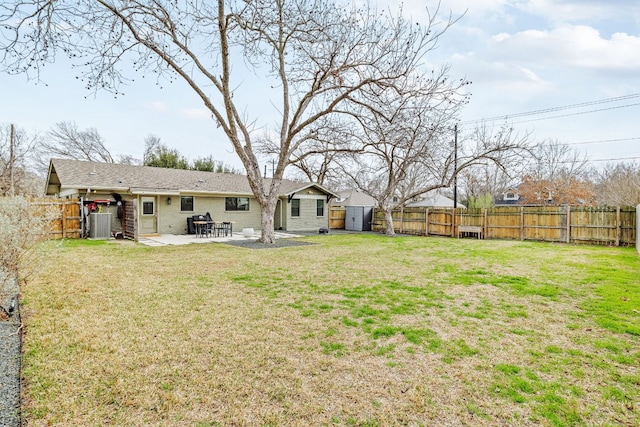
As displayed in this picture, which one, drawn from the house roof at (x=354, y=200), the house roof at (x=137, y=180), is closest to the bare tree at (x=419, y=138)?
the house roof at (x=354, y=200)

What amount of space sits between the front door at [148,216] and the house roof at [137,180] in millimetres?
639

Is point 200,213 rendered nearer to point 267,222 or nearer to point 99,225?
point 99,225

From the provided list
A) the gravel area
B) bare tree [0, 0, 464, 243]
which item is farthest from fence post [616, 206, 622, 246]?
the gravel area

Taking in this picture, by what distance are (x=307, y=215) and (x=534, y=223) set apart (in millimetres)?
11653

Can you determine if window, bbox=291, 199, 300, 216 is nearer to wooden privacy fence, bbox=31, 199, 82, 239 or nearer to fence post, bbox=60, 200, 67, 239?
wooden privacy fence, bbox=31, 199, 82, 239

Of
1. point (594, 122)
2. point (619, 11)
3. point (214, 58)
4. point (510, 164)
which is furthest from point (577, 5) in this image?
point (594, 122)

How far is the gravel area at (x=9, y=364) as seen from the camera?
225 centimetres

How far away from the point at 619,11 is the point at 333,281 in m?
11.0

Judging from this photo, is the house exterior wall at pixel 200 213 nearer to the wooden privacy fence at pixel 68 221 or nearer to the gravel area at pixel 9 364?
the wooden privacy fence at pixel 68 221

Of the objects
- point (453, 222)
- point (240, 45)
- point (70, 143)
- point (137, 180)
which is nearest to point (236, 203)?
point (137, 180)

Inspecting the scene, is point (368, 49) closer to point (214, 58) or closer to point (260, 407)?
point (214, 58)

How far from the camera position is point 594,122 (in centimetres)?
2141

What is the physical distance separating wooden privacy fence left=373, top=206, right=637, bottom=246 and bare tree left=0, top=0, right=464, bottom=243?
8.90 meters

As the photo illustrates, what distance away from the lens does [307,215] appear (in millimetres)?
19641
